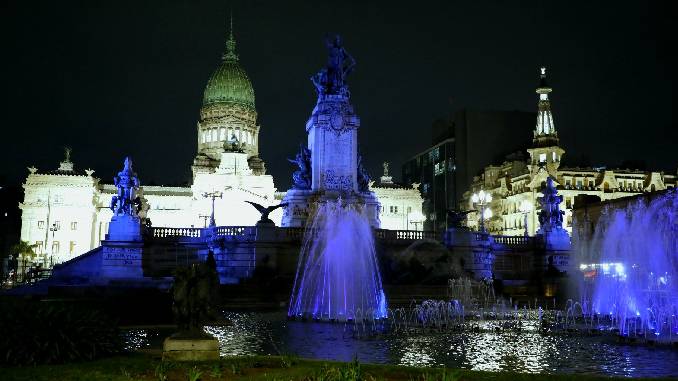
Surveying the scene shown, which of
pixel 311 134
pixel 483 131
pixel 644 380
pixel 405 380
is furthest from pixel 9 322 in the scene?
pixel 483 131

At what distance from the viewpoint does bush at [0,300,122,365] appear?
15.3m

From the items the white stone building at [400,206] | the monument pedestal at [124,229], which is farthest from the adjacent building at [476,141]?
the monument pedestal at [124,229]

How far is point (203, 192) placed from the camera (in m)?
122

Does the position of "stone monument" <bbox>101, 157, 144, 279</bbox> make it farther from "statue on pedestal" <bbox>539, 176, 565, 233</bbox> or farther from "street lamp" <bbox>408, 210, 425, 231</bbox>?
"street lamp" <bbox>408, 210, 425, 231</bbox>

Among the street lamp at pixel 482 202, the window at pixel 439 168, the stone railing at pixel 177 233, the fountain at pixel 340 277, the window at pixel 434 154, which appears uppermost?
the window at pixel 434 154

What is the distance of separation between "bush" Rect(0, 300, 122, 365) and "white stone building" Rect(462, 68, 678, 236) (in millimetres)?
90731

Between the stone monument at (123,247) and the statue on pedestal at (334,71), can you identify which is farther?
the statue on pedestal at (334,71)

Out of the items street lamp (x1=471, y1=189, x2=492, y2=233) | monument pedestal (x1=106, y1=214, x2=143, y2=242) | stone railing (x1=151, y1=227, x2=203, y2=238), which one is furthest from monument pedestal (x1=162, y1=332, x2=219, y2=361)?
street lamp (x1=471, y1=189, x2=492, y2=233)

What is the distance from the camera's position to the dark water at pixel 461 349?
17.7 metres

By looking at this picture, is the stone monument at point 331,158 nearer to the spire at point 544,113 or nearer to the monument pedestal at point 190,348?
the monument pedestal at point 190,348

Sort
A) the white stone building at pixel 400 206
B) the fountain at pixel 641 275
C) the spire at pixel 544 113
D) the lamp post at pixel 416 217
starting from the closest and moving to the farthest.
Result: the fountain at pixel 641 275 < the spire at pixel 544 113 < the white stone building at pixel 400 206 < the lamp post at pixel 416 217

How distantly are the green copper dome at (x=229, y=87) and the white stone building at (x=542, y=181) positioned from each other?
162 feet

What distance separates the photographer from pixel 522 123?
129 m

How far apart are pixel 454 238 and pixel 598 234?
36.1 meters
